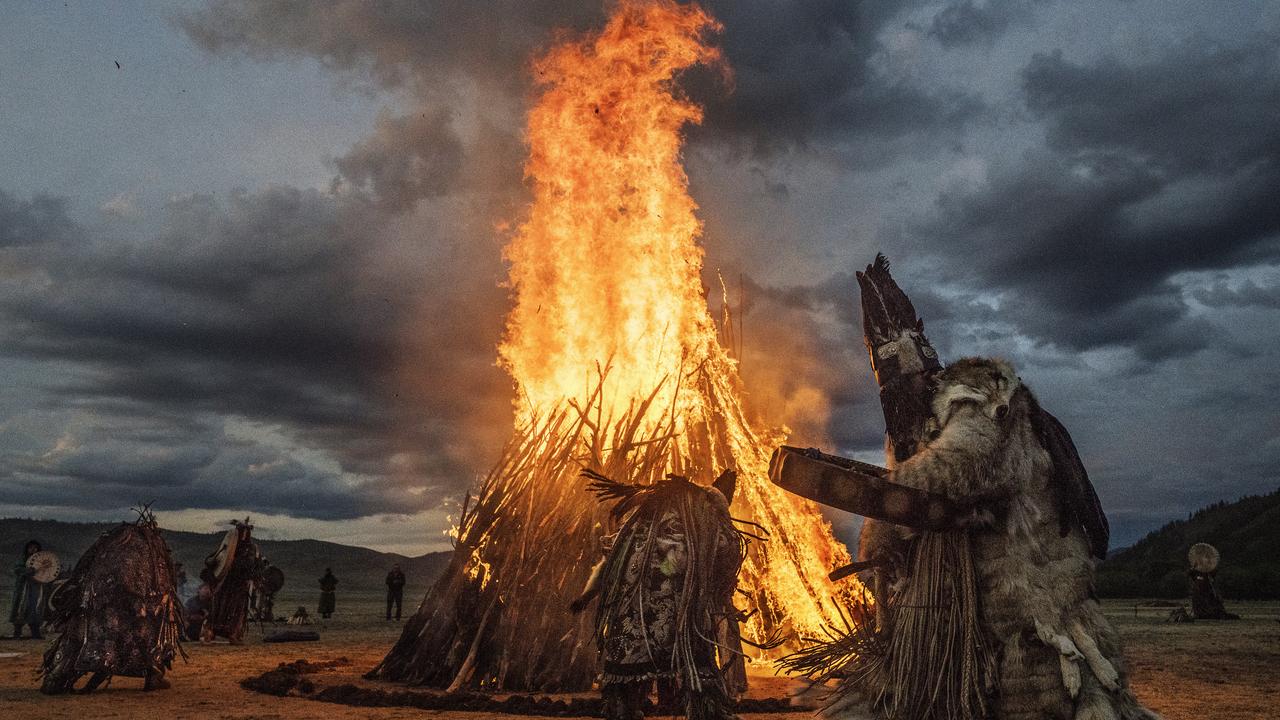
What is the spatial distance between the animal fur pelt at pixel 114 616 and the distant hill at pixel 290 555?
6626 centimetres

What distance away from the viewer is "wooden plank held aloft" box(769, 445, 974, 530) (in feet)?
11.4

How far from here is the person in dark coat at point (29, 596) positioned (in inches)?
716

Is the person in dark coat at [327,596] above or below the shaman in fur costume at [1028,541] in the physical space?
below

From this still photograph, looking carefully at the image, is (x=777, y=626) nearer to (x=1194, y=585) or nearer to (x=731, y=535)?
(x=731, y=535)

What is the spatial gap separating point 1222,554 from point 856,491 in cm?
7104

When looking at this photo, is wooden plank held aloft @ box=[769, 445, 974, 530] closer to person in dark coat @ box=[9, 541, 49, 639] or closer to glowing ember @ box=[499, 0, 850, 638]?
glowing ember @ box=[499, 0, 850, 638]

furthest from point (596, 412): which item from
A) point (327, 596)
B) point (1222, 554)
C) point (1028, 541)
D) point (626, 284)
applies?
point (1222, 554)

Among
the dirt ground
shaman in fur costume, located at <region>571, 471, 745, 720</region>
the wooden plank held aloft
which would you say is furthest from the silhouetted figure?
the wooden plank held aloft

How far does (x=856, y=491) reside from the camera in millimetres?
3484

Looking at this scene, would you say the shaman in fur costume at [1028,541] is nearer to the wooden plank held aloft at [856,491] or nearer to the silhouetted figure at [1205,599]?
the wooden plank held aloft at [856,491]

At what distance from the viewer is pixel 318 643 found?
19.2m

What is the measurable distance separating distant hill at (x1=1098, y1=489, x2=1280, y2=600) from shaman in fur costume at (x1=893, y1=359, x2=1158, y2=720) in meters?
43.0

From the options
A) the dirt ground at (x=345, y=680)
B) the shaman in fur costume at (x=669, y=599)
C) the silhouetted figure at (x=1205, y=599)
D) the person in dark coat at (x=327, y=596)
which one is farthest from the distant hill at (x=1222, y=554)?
the shaman in fur costume at (x=669, y=599)

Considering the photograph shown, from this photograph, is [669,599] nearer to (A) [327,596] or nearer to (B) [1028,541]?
(B) [1028,541]
